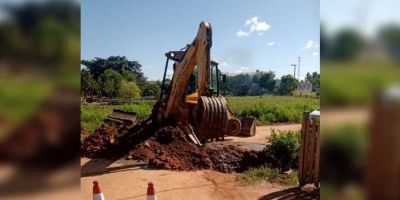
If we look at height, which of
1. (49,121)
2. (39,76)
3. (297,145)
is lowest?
(297,145)

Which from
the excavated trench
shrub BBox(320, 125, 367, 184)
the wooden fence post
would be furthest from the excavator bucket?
shrub BBox(320, 125, 367, 184)

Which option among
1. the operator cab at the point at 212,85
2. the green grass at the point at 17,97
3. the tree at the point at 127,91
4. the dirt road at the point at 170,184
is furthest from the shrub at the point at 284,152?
the tree at the point at 127,91

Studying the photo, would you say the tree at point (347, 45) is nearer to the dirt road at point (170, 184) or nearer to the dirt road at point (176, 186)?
the dirt road at point (170, 184)

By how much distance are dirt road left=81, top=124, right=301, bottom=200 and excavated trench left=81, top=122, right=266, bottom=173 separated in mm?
362

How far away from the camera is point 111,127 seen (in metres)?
10.6

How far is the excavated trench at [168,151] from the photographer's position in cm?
780

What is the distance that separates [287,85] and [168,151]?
44.5m

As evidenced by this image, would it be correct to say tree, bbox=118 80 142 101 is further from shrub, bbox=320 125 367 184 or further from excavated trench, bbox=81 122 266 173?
shrub, bbox=320 125 367 184

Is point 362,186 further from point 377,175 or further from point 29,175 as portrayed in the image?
point 29,175

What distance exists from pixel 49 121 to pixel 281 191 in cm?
575

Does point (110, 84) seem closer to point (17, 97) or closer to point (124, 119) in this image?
point (124, 119)

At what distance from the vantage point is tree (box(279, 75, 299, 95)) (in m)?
49.3

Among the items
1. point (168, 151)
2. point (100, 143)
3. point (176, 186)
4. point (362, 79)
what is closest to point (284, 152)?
point (168, 151)

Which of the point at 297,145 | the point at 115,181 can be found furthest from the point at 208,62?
the point at 115,181
